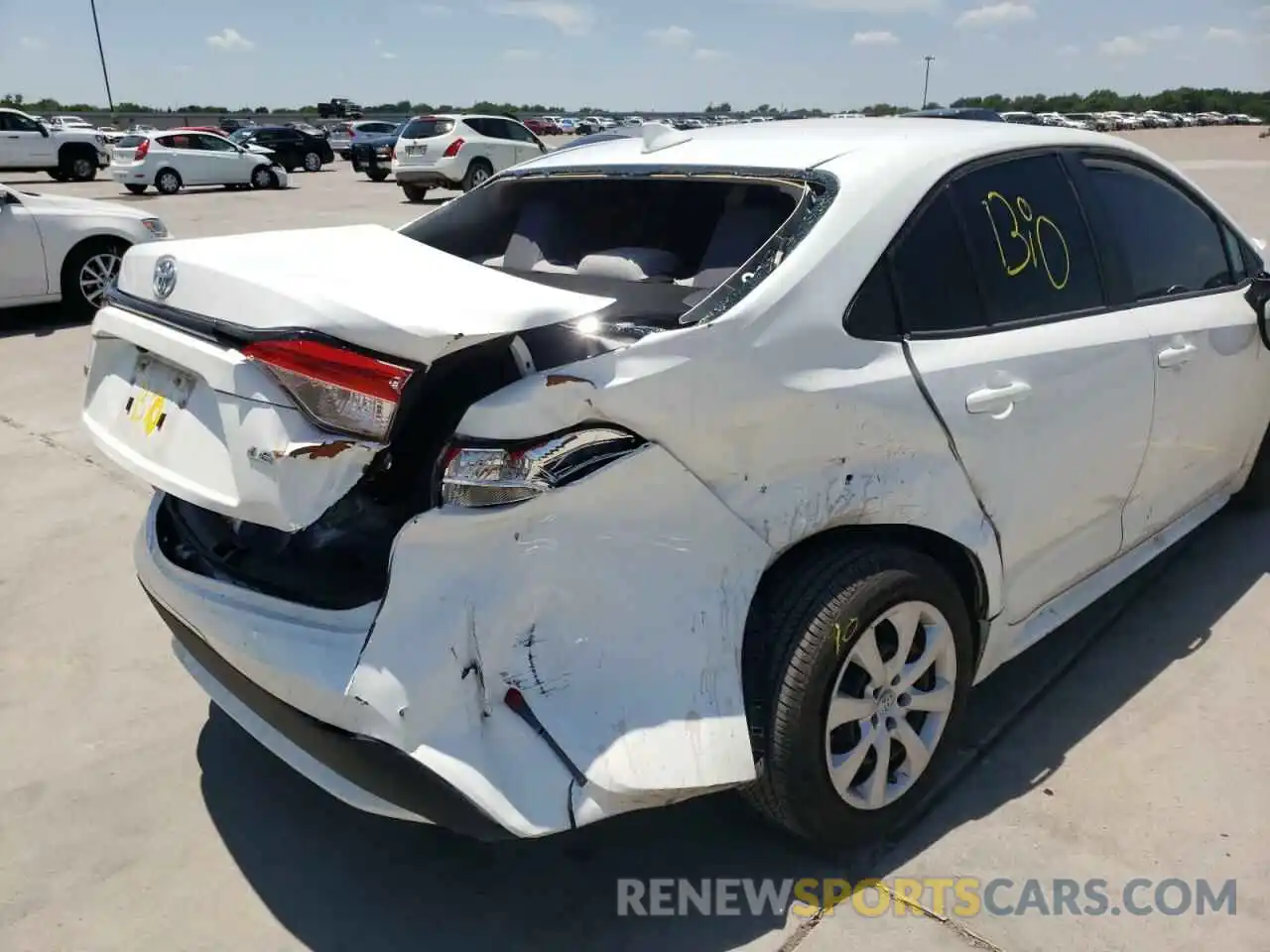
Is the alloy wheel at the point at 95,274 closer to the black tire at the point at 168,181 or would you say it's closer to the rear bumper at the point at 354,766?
the rear bumper at the point at 354,766

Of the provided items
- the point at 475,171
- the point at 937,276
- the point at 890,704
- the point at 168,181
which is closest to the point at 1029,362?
the point at 937,276

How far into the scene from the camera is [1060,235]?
290cm

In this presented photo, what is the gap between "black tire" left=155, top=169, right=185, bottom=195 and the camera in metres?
23.7

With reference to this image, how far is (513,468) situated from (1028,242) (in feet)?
5.66

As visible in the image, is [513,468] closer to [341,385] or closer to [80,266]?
[341,385]

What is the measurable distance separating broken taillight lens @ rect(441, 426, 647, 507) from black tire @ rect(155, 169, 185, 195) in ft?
Result: 82.7

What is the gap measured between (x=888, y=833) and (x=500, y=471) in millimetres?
1447

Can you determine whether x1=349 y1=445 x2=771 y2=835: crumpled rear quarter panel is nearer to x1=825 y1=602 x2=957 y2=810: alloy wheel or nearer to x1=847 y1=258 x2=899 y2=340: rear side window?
x1=825 y1=602 x2=957 y2=810: alloy wheel

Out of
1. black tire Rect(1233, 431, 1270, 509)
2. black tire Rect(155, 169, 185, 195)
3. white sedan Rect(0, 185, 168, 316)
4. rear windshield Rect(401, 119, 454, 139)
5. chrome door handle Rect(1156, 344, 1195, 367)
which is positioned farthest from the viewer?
black tire Rect(155, 169, 185, 195)

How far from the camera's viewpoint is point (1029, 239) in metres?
2.79

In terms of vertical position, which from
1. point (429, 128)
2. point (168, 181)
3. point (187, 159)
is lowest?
point (168, 181)

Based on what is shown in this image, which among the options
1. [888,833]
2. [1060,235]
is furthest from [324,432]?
[1060,235]

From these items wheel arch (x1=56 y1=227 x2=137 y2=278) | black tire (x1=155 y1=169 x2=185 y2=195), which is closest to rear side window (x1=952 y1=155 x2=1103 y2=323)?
wheel arch (x1=56 y1=227 x2=137 y2=278)

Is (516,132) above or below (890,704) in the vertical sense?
above
